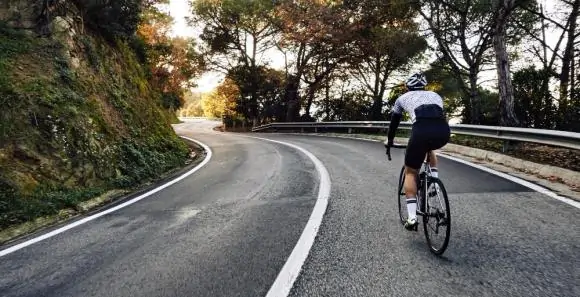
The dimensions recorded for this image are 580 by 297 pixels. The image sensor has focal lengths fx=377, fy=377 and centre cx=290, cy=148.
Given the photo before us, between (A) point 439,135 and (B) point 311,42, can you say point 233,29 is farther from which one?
(A) point 439,135

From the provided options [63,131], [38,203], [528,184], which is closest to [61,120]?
[63,131]

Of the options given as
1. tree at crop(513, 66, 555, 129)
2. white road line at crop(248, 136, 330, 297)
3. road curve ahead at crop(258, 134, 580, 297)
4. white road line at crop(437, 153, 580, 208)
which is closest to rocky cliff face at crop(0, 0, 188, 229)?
white road line at crop(248, 136, 330, 297)

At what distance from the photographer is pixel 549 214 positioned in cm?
473

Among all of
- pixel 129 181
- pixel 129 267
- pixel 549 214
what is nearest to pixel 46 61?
pixel 129 181

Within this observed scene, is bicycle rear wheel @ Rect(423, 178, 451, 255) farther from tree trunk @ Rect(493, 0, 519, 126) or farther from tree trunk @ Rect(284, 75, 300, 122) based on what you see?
tree trunk @ Rect(284, 75, 300, 122)

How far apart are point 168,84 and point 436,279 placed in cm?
3630

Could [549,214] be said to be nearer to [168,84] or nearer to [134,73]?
[134,73]

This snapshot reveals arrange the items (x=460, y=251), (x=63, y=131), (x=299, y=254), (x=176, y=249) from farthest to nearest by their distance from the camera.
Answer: (x=63, y=131) < (x=176, y=249) < (x=299, y=254) < (x=460, y=251)

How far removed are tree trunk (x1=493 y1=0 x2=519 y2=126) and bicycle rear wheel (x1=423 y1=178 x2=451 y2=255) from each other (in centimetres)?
947

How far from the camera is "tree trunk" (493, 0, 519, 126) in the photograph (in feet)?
38.7

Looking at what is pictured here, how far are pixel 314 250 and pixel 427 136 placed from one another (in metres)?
1.72

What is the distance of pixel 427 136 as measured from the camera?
405 centimetres

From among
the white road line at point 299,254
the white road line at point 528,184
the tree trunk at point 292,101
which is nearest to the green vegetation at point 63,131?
the white road line at point 299,254

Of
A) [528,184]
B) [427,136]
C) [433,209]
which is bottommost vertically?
[528,184]
